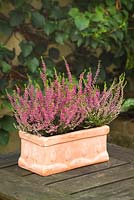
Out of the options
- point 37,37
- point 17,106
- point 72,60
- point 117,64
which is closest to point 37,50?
point 37,37

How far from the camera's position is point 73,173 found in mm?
1994

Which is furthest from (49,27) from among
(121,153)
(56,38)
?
(121,153)

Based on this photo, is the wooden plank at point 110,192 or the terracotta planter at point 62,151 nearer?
the wooden plank at point 110,192

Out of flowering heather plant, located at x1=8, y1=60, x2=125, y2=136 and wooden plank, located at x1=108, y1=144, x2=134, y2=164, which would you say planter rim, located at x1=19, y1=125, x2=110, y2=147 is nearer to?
flowering heather plant, located at x1=8, y1=60, x2=125, y2=136

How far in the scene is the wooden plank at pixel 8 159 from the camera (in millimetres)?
2133

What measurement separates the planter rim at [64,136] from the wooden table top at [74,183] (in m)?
0.12

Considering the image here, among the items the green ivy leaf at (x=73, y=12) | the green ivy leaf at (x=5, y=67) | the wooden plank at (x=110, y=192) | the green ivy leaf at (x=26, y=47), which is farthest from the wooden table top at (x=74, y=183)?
the green ivy leaf at (x=73, y=12)

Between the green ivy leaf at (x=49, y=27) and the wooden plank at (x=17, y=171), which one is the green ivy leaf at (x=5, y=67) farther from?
the wooden plank at (x=17, y=171)

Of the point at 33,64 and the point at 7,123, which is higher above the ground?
the point at 33,64

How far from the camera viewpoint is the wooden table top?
175cm

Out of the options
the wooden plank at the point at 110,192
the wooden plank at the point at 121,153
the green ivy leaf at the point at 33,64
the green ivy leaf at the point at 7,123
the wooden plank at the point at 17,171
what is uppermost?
the wooden plank at the point at 110,192

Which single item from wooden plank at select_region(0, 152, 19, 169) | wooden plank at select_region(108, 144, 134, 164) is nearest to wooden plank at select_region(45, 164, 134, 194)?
wooden plank at select_region(108, 144, 134, 164)

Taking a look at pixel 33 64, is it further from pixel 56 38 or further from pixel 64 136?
pixel 64 136

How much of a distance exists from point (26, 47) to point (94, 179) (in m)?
1.79
